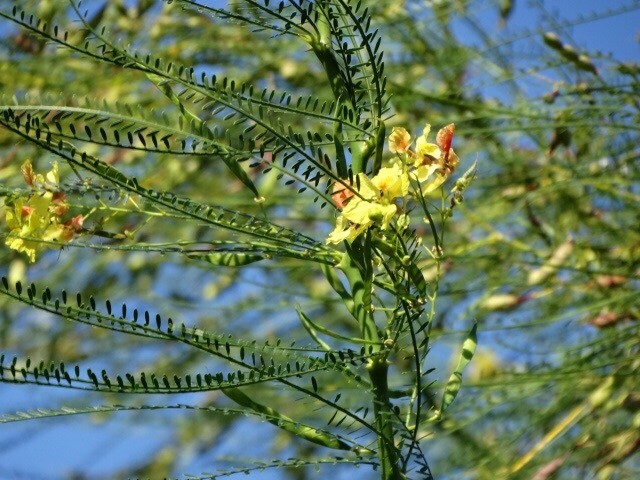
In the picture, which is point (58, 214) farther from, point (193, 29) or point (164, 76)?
point (193, 29)

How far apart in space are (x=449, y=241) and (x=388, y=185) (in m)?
0.97

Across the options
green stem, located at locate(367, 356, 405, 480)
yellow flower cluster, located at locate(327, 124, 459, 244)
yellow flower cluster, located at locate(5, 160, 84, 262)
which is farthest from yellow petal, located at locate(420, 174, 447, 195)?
yellow flower cluster, located at locate(5, 160, 84, 262)

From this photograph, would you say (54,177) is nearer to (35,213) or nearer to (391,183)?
(35,213)

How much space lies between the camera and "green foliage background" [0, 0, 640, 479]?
1.07m

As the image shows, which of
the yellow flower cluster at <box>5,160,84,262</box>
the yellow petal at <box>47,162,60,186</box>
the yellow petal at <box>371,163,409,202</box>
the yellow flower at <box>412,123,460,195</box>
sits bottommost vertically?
the yellow petal at <box>371,163,409,202</box>

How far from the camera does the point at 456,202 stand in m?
0.64

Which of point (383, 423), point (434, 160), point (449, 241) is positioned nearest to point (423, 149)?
point (434, 160)

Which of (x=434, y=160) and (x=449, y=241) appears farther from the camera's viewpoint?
(x=449, y=241)

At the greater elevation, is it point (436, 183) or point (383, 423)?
point (436, 183)

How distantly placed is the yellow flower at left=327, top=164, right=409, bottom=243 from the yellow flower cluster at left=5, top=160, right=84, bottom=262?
0.55ft

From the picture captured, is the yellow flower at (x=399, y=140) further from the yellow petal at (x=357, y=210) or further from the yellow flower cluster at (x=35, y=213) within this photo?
the yellow flower cluster at (x=35, y=213)

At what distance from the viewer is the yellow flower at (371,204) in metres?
0.57

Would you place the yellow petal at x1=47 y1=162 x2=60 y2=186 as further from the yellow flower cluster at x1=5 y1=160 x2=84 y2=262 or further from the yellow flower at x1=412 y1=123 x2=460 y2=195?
the yellow flower at x1=412 y1=123 x2=460 y2=195

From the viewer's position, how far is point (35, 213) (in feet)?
2.11
